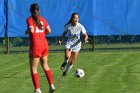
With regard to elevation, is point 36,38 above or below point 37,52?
above

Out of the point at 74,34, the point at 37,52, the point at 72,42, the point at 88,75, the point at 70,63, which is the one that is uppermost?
the point at 74,34

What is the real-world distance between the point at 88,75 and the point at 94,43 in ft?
33.1

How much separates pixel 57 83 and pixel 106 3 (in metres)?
12.3

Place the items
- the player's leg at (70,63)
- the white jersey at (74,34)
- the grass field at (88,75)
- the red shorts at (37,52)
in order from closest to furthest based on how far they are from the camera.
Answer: the red shorts at (37,52) → the grass field at (88,75) → the player's leg at (70,63) → the white jersey at (74,34)

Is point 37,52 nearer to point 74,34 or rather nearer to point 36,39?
point 36,39

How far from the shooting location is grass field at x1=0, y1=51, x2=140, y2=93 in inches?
527

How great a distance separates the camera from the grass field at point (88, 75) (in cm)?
1339

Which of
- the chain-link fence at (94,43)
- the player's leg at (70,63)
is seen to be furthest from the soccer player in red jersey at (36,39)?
the chain-link fence at (94,43)

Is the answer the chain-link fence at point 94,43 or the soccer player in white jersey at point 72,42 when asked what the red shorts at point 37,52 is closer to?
the soccer player in white jersey at point 72,42

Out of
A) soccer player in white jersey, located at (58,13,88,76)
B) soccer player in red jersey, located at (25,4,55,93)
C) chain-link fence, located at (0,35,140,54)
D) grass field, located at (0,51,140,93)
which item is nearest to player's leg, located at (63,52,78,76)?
soccer player in white jersey, located at (58,13,88,76)

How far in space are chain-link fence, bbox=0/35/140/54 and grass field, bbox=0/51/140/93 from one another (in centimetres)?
190

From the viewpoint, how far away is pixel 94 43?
26.6 m

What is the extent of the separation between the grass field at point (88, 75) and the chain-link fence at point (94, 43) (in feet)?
6.24

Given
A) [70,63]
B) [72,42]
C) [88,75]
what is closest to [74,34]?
[72,42]
